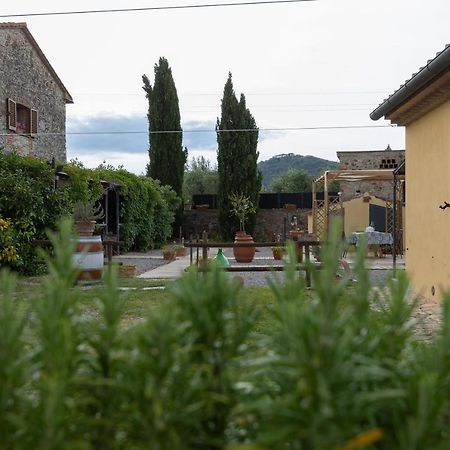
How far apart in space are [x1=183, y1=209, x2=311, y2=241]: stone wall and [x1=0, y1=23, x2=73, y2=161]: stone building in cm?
818

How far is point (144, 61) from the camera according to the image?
88.2 ft

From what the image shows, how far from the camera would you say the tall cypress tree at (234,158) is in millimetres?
26312

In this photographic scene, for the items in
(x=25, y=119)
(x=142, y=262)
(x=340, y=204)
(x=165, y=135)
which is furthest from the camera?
(x=165, y=135)

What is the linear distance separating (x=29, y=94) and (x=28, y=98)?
16cm

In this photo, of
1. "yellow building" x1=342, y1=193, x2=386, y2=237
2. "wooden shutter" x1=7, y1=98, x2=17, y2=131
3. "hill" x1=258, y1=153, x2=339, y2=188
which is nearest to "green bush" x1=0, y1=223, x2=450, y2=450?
"wooden shutter" x1=7, y1=98, x2=17, y2=131

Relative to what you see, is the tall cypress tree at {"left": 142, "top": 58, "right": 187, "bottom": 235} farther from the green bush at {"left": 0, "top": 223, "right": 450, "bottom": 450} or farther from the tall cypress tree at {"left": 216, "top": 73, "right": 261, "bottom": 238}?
the green bush at {"left": 0, "top": 223, "right": 450, "bottom": 450}

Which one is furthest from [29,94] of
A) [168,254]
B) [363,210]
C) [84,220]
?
[363,210]

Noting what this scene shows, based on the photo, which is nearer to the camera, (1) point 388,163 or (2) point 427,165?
(2) point 427,165

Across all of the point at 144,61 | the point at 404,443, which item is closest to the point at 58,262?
the point at 404,443

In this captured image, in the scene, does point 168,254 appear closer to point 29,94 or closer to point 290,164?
point 29,94

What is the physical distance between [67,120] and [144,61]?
6.65 m

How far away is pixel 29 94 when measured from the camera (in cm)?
1831

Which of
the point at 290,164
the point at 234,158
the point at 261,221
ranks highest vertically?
the point at 290,164

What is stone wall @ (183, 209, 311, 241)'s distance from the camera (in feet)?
87.5
